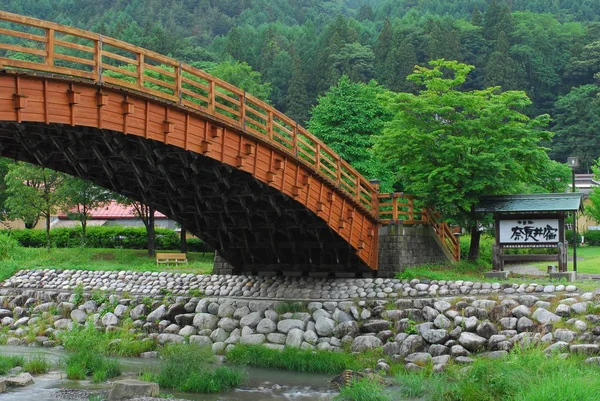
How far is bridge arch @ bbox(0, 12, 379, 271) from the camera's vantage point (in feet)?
61.1

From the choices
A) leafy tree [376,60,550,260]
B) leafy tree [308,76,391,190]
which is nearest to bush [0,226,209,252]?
leafy tree [308,76,391,190]

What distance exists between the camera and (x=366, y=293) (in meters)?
28.4

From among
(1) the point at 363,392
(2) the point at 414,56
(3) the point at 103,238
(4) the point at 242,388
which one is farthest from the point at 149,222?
(2) the point at 414,56

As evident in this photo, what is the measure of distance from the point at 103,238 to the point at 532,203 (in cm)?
3077

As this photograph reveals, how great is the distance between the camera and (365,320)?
26703 millimetres

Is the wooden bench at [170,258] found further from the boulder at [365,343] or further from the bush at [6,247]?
the boulder at [365,343]

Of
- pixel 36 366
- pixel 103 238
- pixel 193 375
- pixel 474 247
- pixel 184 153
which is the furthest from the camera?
pixel 103 238

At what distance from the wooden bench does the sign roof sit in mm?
18237

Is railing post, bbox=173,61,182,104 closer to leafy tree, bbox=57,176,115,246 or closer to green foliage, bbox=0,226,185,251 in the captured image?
leafy tree, bbox=57,176,115,246

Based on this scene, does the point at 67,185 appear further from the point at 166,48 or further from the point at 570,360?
the point at 166,48

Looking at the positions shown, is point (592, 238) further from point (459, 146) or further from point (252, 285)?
point (252, 285)

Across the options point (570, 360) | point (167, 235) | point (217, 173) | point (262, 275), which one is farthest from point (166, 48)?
point (570, 360)

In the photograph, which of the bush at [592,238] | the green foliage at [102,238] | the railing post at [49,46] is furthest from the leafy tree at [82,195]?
the bush at [592,238]

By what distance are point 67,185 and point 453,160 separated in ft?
87.9
